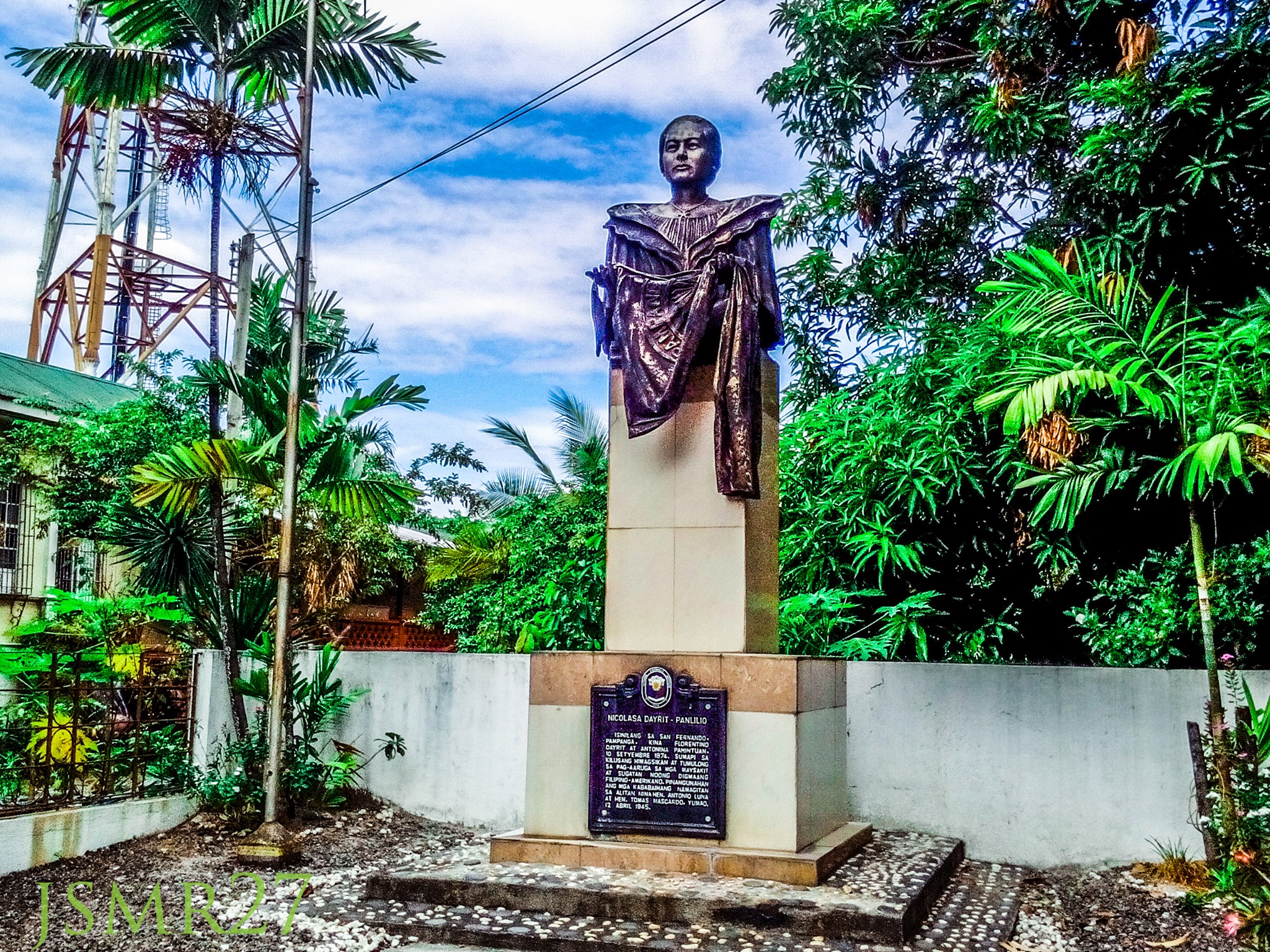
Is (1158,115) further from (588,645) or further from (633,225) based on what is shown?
(588,645)

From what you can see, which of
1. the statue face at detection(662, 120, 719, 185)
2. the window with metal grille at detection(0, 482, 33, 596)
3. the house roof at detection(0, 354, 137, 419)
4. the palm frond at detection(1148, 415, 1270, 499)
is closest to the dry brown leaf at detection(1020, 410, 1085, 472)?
the palm frond at detection(1148, 415, 1270, 499)

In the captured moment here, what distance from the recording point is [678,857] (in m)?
5.85

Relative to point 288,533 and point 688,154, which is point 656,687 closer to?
point 288,533

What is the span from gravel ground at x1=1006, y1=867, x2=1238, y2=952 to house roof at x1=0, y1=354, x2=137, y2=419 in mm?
11421

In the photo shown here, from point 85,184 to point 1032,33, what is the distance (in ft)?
52.3

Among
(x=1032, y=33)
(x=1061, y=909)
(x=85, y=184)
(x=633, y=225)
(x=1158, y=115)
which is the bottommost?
(x=1061, y=909)

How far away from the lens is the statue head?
22.5 feet

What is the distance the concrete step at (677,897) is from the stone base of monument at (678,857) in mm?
59

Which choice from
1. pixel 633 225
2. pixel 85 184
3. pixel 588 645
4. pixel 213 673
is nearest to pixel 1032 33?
pixel 633 225

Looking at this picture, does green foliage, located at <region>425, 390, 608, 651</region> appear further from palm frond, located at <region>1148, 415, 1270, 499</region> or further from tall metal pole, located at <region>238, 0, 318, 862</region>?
palm frond, located at <region>1148, 415, 1270, 499</region>

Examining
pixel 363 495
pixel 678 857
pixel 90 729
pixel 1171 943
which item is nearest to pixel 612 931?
pixel 678 857

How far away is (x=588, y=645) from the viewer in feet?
33.6

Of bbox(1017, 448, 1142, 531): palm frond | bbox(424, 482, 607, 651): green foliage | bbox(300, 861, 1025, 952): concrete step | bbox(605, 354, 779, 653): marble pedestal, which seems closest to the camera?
bbox(300, 861, 1025, 952): concrete step

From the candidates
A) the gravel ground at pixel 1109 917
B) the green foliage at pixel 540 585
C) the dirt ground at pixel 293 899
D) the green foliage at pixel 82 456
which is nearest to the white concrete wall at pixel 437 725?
the dirt ground at pixel 293 899
